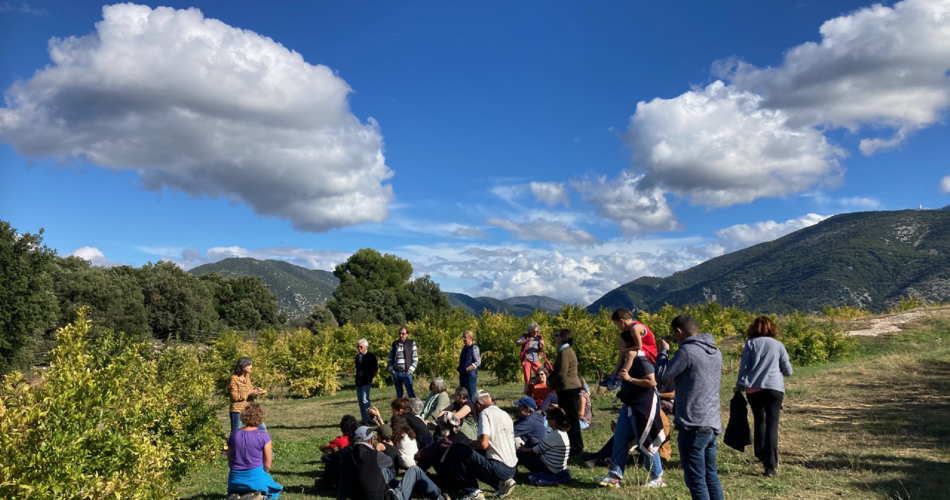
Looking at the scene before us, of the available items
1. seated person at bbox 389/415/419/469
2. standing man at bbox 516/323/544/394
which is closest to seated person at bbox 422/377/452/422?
seated person at bbox 389/415/419/469

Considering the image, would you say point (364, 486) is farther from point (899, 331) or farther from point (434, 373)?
point (899, 331)

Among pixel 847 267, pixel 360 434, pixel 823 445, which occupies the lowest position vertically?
pixel 823 445

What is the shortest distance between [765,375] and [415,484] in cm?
372

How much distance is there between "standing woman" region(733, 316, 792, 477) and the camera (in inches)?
221

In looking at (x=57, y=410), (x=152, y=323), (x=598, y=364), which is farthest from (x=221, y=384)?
(x=152, y=323)

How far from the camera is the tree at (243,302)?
57094 millimetres

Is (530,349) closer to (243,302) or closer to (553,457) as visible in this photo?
(553,457)

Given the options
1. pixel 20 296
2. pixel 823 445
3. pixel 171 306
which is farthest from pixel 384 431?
pixel 171 306

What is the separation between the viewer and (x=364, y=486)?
17.0ft

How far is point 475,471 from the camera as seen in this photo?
5.83m

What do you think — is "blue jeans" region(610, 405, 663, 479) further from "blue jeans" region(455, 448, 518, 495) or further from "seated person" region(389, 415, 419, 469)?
"seated person" region(389, 415, 419, 469)

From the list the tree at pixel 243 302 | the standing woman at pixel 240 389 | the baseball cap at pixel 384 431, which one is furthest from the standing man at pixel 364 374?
the tree at pixel 243 302

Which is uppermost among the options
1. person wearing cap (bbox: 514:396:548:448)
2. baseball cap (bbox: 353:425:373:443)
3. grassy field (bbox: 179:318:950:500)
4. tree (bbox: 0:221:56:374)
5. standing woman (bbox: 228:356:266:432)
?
tree (bbox: 0:221:56:374)

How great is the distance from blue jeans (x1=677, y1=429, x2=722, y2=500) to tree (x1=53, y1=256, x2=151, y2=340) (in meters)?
Result: 40.5
